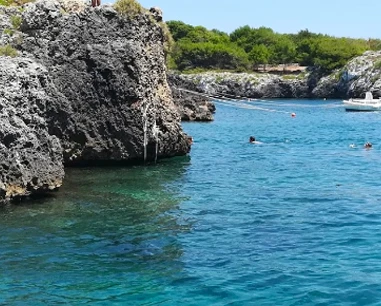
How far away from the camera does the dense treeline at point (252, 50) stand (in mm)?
140575

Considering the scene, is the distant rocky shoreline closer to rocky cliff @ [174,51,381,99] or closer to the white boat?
the white boat

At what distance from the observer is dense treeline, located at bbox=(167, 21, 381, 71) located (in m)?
141

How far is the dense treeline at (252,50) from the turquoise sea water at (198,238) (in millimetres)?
114398

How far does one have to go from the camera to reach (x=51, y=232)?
1761cm

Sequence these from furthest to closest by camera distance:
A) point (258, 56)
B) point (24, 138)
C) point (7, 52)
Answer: point (258, 56) < point (7, 52) < point (24, 138)

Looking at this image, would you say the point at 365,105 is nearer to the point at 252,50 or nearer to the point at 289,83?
the point at 289,83

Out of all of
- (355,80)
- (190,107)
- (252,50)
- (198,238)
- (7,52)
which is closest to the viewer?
(198,238)

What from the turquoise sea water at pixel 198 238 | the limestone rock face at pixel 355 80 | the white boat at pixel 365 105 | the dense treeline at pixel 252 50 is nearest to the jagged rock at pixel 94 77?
the turquoise sea water at pixel 198 238

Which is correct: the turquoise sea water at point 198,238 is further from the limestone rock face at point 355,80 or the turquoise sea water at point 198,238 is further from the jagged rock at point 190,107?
the limestone rock face at point 355,80

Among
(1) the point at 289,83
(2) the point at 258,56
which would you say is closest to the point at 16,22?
(1) the point at 289,83

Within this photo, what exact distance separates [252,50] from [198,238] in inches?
5873

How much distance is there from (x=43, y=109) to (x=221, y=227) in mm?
9096

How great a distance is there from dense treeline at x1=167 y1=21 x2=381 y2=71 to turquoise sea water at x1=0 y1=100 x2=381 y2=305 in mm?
114398

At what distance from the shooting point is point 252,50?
162125 millimetres
